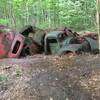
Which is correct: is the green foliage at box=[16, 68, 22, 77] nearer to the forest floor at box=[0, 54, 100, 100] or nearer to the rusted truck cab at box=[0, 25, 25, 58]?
the forest floor at box=[0, 54, 100, 100]

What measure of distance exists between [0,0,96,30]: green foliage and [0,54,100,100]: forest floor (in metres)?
12.2

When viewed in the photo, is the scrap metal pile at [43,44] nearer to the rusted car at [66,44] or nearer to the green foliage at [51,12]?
the rusted car at [66,44]

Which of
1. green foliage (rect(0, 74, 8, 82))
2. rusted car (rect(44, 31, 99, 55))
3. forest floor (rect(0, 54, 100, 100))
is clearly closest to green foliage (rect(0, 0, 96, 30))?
rusted car (rect(44, 31, 99, 55))

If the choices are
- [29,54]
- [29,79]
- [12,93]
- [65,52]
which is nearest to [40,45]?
[29,54]

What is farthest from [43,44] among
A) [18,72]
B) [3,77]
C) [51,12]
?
[51,12]

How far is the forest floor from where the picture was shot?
568 centimetres

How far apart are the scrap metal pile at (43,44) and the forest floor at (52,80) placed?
1.50 metres

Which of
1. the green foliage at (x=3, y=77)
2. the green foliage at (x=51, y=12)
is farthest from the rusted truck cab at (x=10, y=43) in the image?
the green foliage at (x=51, y=12)

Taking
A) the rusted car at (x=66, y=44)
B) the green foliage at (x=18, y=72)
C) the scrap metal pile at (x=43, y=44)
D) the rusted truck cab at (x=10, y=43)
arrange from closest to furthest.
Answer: the green foliage at (x=18, y=72)
the rusted car at (x=66, y=44)
the scrap metal pile at (x=43, y=44)
the rusted truck cab at (x=10, y=43)

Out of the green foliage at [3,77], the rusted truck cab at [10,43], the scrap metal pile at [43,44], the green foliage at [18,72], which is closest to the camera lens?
the green foliage at [3,77]

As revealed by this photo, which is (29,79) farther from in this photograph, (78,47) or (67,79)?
(78,47)

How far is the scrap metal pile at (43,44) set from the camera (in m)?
9.87

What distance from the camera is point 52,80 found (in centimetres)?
646

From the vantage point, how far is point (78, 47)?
31.8ft
